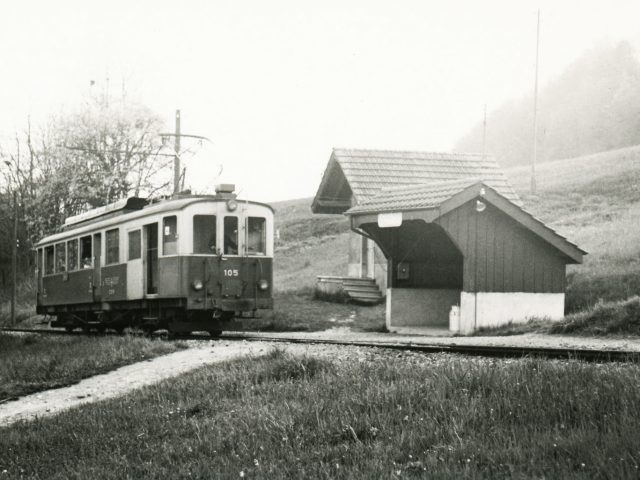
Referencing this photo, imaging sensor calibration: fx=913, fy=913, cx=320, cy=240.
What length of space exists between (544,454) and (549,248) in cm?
1460

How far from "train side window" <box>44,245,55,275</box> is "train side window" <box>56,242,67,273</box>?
57cm

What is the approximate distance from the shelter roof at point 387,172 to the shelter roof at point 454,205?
4756 millimetres

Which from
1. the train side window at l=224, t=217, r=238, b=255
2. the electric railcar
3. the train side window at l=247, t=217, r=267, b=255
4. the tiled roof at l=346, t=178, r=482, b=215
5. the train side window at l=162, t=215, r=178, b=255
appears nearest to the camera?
the electric railcar

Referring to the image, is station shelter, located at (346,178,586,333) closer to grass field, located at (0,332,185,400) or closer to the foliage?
grass field, located at (0,332,185,400)

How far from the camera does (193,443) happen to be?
747 centimetres

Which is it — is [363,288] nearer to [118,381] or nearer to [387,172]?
[387,172]

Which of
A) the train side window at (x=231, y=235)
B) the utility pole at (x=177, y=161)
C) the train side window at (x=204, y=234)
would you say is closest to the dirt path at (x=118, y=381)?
the train side window at (x=204, y=234)

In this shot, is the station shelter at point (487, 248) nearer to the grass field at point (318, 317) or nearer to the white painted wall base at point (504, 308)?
the white painted wall base at point (504, 308)

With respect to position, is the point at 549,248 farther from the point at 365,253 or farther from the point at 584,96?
the point at 584,96

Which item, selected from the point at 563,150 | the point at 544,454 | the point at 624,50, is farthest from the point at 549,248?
the point at 563,150

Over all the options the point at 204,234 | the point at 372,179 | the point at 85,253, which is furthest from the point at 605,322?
the point at 85,253

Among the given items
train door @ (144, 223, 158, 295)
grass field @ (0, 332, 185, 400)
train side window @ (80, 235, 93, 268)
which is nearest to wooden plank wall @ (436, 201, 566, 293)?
train door @ (144, 223, 158, 295)

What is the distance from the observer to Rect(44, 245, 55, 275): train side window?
25509 millimetres

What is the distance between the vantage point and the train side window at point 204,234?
18.2 meters
